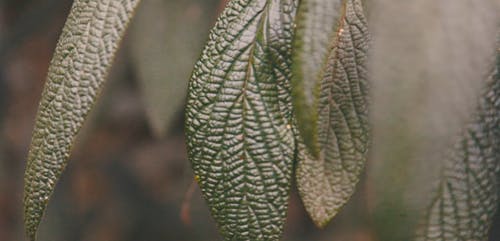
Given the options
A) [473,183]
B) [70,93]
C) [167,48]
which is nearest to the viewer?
[473,183]

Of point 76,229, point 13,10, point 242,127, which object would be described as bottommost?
point 76,229

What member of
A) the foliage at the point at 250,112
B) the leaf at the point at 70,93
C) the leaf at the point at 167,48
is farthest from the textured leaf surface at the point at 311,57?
the leaf at the point at 167,48

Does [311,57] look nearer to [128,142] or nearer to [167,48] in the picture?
[167,48]

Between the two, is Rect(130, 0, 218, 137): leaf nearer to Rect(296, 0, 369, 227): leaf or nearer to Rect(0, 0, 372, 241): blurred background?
Rect(0, 0, 372, 241): blurred background

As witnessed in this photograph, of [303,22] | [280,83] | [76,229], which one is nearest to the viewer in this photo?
[303,22]

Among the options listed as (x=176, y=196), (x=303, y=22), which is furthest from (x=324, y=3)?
(x=176, y=196)

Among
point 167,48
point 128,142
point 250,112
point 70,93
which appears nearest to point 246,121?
point 250,112

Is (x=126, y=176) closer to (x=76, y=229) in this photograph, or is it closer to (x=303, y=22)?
(x=76, y=229)
